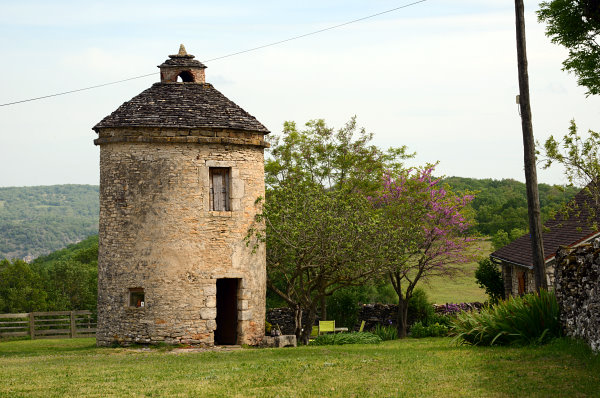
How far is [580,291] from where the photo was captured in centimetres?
1314

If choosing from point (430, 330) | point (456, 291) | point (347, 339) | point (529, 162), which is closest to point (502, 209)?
point (456, 291)

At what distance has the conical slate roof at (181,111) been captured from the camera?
20.1 meters

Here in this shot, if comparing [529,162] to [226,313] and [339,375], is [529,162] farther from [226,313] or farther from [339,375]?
[226,313]

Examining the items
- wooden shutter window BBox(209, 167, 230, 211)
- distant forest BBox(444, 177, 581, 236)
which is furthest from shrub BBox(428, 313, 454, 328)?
distant forest BBox(444, 177, 581, 236)

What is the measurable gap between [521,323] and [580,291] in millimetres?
1988

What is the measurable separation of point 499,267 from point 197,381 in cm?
2409

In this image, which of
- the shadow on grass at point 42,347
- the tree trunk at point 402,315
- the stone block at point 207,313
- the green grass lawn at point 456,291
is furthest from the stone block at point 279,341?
the green grass lawn at point 456,291

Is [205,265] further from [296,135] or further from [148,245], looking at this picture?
[296,135]

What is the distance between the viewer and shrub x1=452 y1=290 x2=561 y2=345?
577 inches

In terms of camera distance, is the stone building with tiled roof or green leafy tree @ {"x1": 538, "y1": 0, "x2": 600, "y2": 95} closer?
green leafy tree @ {"x1": 538, "y1": 0, "x2": 600, "y2": 95}

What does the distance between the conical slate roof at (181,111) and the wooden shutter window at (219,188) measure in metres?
1.27

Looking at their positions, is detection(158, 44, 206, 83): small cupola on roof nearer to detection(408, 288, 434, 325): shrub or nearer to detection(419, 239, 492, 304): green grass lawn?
detection(408, 288, 434, 325): shrub

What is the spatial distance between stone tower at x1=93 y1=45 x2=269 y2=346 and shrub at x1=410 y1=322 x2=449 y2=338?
8.91 m

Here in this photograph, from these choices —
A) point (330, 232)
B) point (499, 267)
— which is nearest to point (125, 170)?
point (330, 232)
